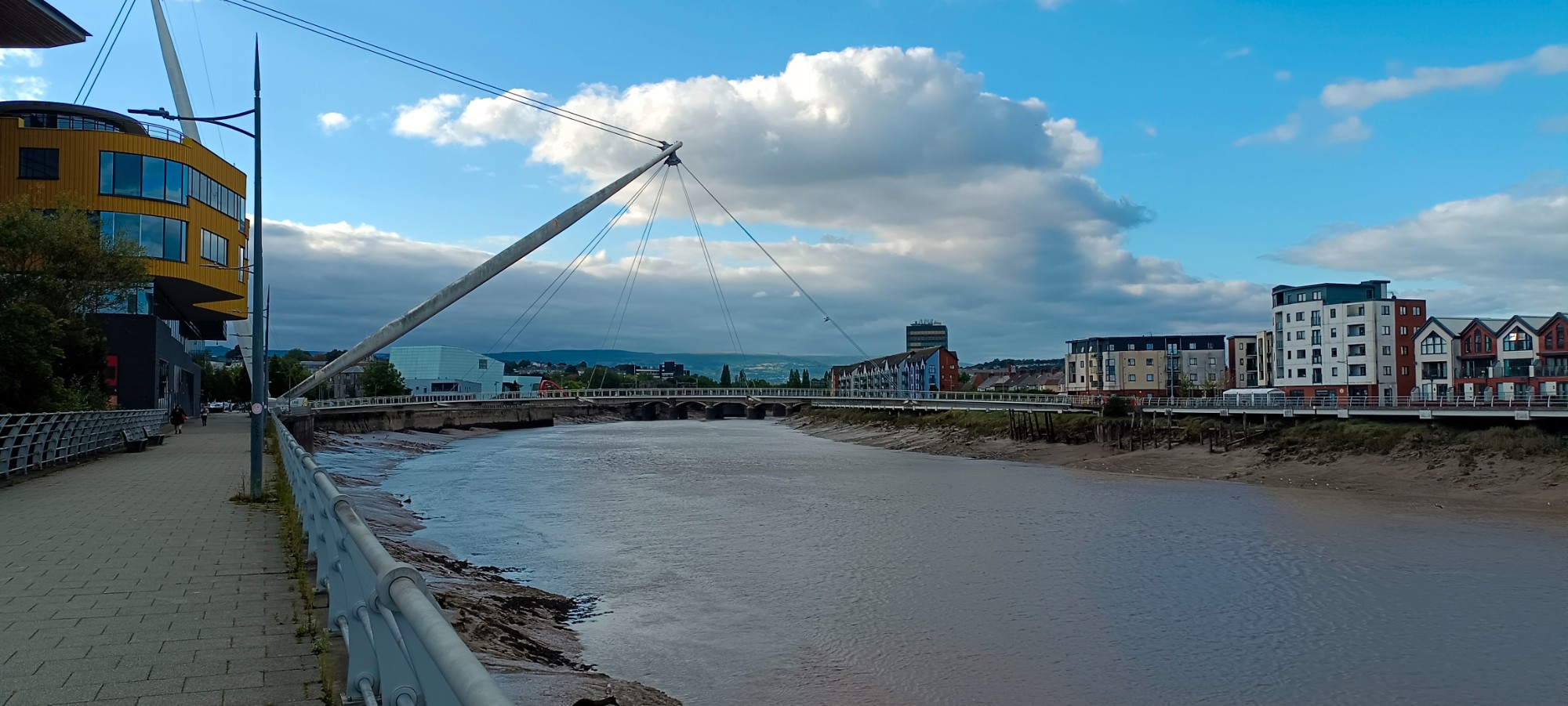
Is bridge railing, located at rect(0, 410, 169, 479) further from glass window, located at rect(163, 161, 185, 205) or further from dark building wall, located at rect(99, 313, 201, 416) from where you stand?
glass window, located at rect(163, 161, 185, 205)

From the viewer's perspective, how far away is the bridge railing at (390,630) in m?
2.25

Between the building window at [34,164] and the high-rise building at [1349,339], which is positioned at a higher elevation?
the building window at [34,164]

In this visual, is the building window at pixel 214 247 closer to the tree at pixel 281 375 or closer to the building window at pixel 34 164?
the building window at pixel 34 164

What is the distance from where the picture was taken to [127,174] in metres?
43.2

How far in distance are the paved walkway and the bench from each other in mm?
13541

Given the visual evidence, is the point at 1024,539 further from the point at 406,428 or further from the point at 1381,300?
the point at 406,428

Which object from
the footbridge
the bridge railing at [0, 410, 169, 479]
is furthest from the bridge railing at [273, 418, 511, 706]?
the footbridge

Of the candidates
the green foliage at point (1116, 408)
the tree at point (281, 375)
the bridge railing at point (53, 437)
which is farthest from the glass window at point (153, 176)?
the tree at point (281, 375)

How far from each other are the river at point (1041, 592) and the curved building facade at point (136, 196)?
19124mm

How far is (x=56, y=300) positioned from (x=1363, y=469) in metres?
46.1

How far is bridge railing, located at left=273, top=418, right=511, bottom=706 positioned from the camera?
2.25 m

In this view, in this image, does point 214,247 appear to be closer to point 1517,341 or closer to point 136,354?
point 136,354

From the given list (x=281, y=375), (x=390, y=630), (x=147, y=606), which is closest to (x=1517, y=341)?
(x=147, y=606)

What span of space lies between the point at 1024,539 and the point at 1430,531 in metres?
10.7
